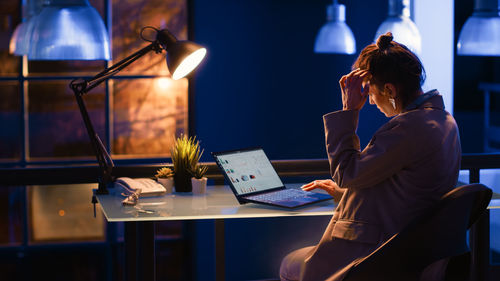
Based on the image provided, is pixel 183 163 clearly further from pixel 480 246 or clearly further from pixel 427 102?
pixel 480 246

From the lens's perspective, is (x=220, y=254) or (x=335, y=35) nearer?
(x=220, y=254)

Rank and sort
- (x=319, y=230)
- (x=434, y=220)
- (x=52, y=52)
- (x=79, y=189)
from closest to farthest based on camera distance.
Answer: (x=434, y=220), (x=52, y=52), (x=319, y=230), (x=79, y=189)

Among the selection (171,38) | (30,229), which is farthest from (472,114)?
→ (171,38)

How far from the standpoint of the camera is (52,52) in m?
2.97

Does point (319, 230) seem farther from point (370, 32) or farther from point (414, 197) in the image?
point (414, 197)

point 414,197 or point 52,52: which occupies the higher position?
point 52,52

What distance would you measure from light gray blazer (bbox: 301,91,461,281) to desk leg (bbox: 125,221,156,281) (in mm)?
739

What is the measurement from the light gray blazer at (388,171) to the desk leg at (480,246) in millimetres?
1284

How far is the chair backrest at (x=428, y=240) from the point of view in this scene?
1897 millimetres

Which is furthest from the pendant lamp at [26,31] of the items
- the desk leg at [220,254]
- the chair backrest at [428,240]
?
the chair backrest at [428,240]

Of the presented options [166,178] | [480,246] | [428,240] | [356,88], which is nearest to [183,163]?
[166,178]

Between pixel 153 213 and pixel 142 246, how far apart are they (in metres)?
0.13

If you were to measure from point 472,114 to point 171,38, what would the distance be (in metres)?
6.94

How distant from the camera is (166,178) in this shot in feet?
9.47
